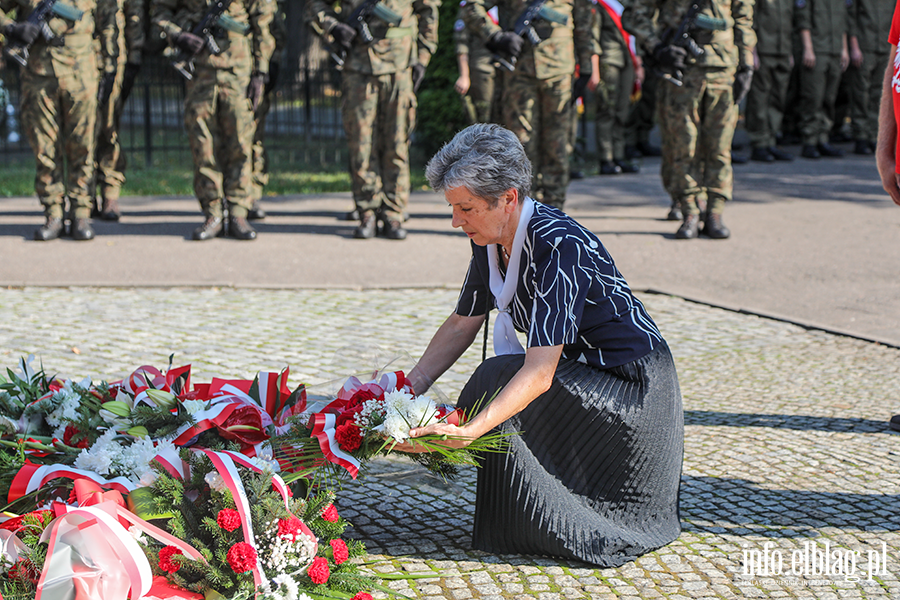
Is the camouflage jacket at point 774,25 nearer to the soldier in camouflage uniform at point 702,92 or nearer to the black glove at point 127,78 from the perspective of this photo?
the soldier in camouflage uniform at point 702,92

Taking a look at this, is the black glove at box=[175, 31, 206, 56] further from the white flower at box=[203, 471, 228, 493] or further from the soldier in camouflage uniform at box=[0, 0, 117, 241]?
the white flower at box=[203, 471, 228, 493]

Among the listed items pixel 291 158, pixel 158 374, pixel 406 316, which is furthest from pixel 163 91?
pixel 158 374

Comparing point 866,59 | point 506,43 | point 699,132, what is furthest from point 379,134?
point 866,59

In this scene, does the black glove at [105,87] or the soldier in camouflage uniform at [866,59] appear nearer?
the black glove at [105,87]

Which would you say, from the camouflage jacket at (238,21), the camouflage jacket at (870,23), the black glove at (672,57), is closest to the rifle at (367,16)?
the camouflage jacket at (238,21)

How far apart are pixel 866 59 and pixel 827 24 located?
1.44 metres

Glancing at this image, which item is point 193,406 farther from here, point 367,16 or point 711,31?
point 711,31

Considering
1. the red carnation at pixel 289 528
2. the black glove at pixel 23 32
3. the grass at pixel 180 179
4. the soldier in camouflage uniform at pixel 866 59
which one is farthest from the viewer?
the soldier in camouflage uniform at pixel 866 59

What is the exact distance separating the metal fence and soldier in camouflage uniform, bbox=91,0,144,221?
6049 millimetres

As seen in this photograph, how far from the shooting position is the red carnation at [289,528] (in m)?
2.80

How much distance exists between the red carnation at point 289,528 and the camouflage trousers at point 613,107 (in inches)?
458

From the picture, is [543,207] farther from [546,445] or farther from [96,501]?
[96,501]

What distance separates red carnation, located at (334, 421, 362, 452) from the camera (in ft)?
9.94

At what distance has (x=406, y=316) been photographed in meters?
6.70
